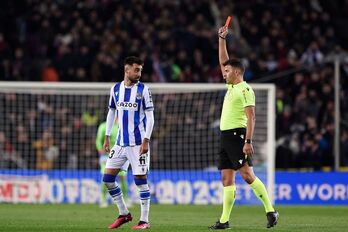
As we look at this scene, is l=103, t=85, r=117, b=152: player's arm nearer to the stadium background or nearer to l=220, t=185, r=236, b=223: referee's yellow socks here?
l=220, t=185, r=236, b=223: referee's yellow socks

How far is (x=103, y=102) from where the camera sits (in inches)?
966

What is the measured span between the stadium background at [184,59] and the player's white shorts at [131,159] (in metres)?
10.1

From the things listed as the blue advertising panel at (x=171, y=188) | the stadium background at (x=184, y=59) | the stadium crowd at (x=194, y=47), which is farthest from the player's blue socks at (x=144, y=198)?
the stadium crowd at (x=194, y=47)

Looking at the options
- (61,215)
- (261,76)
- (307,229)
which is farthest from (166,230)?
(261,76)

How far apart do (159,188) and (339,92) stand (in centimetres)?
486

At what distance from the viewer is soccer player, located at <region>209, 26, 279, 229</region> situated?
12.9 m

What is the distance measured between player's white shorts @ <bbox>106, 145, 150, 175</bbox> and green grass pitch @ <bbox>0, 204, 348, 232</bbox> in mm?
801

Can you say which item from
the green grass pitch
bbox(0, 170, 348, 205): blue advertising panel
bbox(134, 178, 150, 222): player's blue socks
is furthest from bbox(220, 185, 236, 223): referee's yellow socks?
bbox(0, 170, 348, 205): blue advertising panel

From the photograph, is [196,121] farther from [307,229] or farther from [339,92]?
[307,229]

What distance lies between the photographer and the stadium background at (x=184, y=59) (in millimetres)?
23828

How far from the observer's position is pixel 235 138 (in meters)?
13.0

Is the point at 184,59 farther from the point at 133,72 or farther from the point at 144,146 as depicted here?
the point at 144,146

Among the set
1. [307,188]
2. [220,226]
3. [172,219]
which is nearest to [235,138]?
[220,226]

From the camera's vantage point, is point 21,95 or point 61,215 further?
point 21,95
